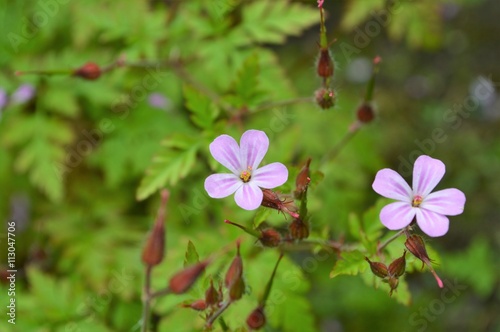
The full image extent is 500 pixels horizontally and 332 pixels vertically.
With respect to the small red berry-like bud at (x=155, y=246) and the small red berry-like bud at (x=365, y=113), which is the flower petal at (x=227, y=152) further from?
the small red berry-like bud at (x=365, y=113)

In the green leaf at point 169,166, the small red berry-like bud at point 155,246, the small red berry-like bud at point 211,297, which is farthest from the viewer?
the green leaf at point 169,166

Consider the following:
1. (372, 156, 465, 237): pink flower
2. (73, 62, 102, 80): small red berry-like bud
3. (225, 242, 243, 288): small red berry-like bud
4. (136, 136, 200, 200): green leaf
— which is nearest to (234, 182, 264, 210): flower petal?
(225, 242, 243, 288): small red berry-like bud

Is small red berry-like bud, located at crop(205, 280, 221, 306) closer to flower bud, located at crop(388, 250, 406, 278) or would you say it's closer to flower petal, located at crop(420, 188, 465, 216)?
flower bud, located at crop(388, 250, 406, 278)

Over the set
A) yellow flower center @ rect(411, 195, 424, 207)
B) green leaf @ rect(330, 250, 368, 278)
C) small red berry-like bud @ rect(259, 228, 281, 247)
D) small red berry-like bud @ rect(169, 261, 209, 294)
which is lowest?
small red berry-like bud @ rect(169, 261, 209, 294)

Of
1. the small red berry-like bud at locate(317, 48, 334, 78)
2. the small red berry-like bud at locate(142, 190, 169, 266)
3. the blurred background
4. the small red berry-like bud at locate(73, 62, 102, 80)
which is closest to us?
the small red berry-like bud at locate(142, 190, 169, 266)

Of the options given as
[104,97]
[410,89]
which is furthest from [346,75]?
[104,97]

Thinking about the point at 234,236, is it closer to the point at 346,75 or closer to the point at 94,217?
the point at 94,217

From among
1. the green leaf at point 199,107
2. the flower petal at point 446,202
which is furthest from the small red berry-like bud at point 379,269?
the green leaf at point 199,107

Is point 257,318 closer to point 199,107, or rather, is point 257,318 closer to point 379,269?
point 379,269
